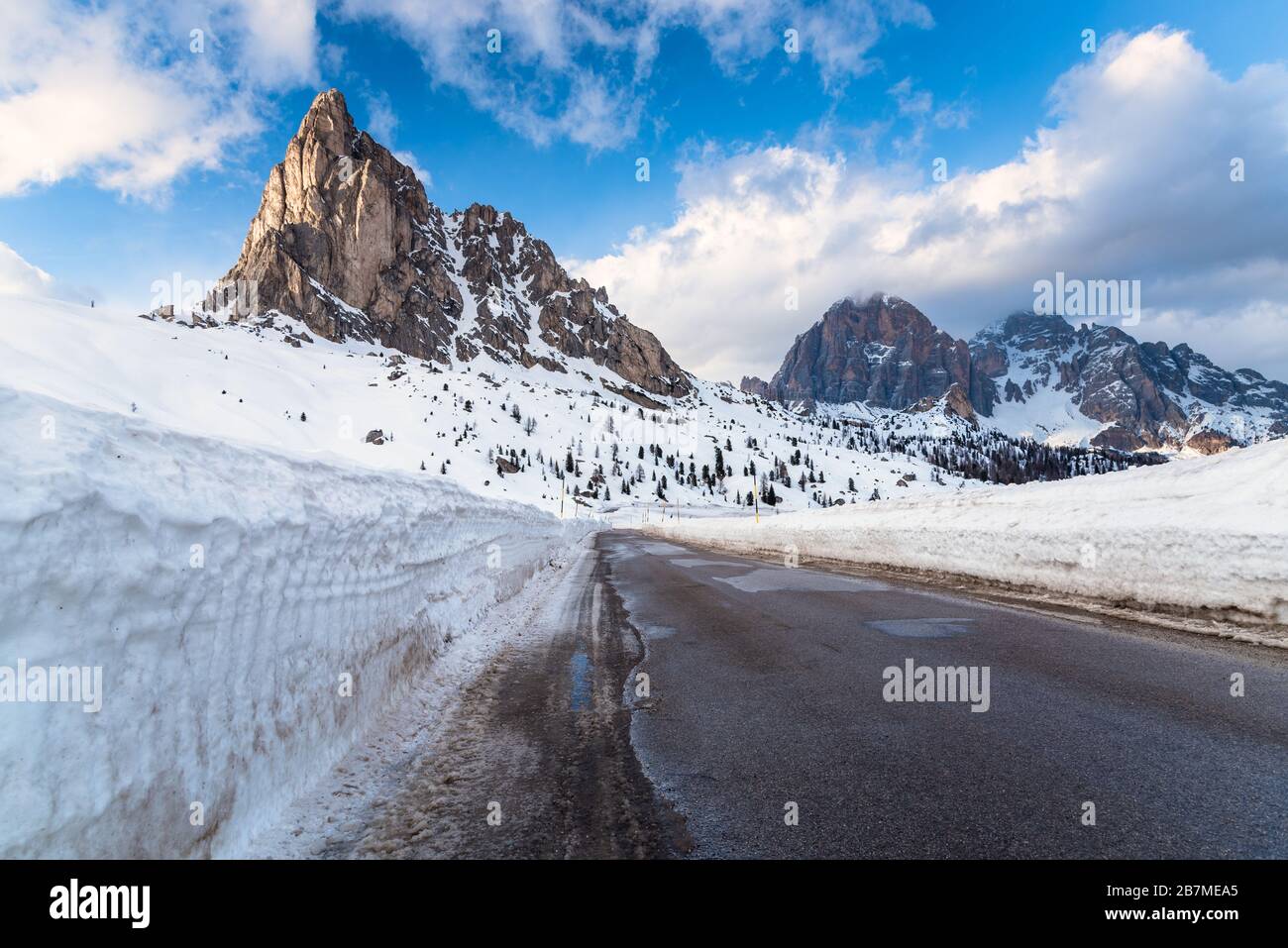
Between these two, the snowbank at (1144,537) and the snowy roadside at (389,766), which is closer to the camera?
the snowy roadside at (389,766)

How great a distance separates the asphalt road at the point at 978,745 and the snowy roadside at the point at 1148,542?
4.10ft

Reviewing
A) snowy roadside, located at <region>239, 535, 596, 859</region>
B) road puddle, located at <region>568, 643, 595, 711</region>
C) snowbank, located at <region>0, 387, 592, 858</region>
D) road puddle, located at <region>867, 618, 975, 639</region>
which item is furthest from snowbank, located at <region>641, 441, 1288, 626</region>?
snowbank, located at <region>0, 387, 592, 858</region>

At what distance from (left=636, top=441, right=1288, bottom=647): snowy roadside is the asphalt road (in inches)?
49.3

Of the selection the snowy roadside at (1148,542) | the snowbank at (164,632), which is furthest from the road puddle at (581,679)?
the snowy roadside at (1148,542)

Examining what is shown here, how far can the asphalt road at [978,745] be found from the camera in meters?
2.77

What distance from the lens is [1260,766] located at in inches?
130

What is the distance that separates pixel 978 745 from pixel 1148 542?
624cm

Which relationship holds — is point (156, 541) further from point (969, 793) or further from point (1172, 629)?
point (1172, 629)

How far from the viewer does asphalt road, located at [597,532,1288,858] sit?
2.77m

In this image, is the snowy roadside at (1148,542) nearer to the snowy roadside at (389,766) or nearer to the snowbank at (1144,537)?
the snowbank at (1144,537)

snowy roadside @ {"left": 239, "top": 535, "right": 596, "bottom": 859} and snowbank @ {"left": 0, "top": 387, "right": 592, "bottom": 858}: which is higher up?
snowbank @ {"left": 0, "top": 387, "right": 592, "bottom": 858}

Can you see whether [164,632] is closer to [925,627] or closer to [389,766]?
[389,766]

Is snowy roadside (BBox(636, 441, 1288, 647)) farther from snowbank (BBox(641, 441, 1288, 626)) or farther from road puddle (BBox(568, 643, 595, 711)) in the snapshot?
road puddle (BBox(568, 643, 595, 711))
